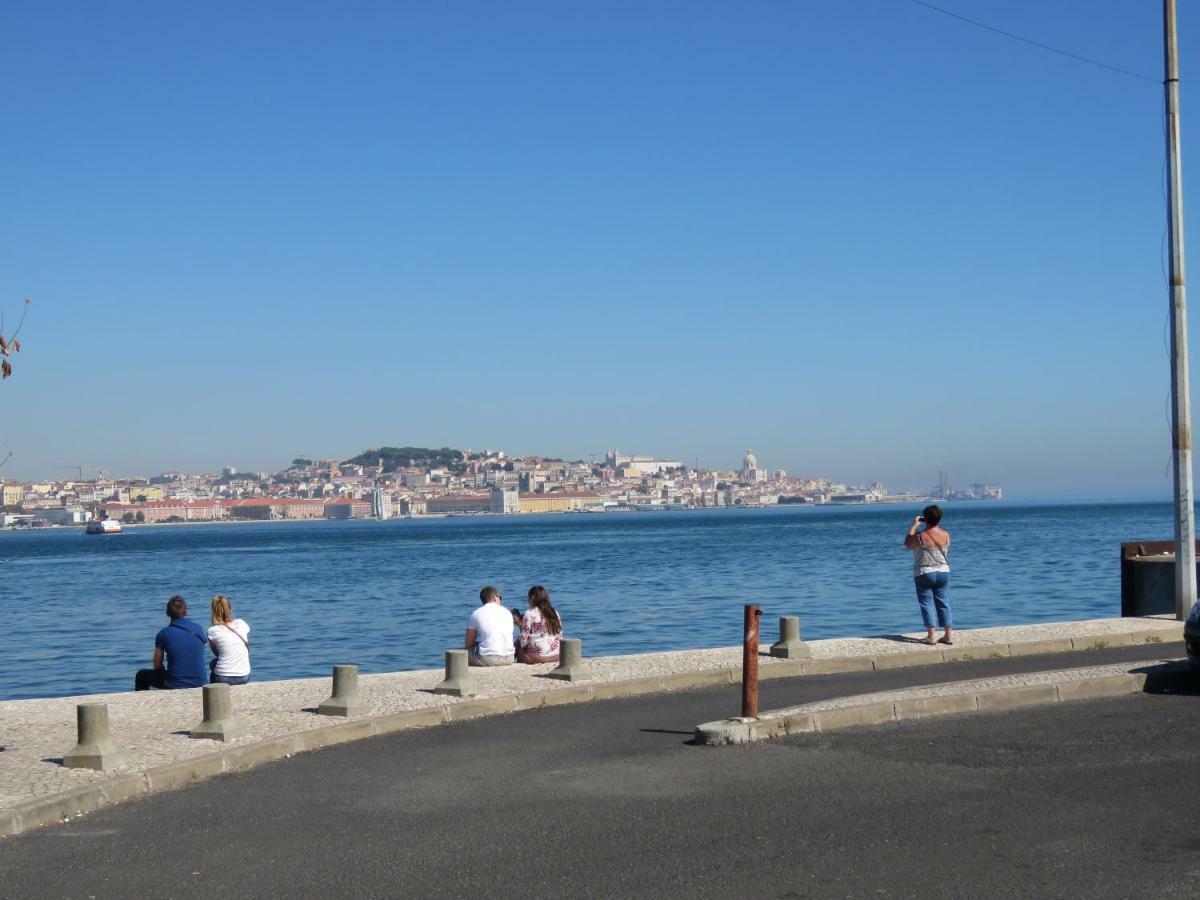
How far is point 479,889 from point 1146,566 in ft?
58.9

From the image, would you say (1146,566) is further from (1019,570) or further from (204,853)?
(1019,570)

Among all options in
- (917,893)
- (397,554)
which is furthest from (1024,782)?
(397,554)

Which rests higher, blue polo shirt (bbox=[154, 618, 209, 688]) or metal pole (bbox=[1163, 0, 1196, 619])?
metal pole (bbox=[1163, 0, 1196, 619])

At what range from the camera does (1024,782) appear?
9.70 metres

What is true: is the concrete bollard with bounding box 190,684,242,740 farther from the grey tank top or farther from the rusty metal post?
the grey tank top

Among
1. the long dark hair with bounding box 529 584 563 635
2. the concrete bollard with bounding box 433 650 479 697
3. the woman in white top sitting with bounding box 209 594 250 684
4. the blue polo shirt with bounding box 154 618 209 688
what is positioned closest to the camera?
the concrete bollard with bounding box 433 650 479 697

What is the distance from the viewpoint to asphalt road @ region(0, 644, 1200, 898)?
296 inches

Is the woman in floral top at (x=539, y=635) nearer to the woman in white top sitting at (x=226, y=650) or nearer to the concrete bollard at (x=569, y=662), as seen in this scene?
the concrete bollard at (x=569, y=662)

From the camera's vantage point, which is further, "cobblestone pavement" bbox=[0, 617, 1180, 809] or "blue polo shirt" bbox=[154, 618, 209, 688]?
"blue polo shirt" bbox=[154, 618, 209, 688]

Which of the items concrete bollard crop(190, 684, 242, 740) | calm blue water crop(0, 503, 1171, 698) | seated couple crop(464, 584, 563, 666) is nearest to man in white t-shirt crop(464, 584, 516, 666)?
seated couple crop(464, 584, 563, 666)

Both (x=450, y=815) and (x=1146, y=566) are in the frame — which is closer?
(x=450, y=815)

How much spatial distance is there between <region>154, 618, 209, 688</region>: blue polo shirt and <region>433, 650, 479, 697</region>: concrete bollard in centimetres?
317

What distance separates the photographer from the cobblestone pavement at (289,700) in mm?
11000

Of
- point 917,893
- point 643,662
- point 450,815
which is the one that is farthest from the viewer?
point 643,662
